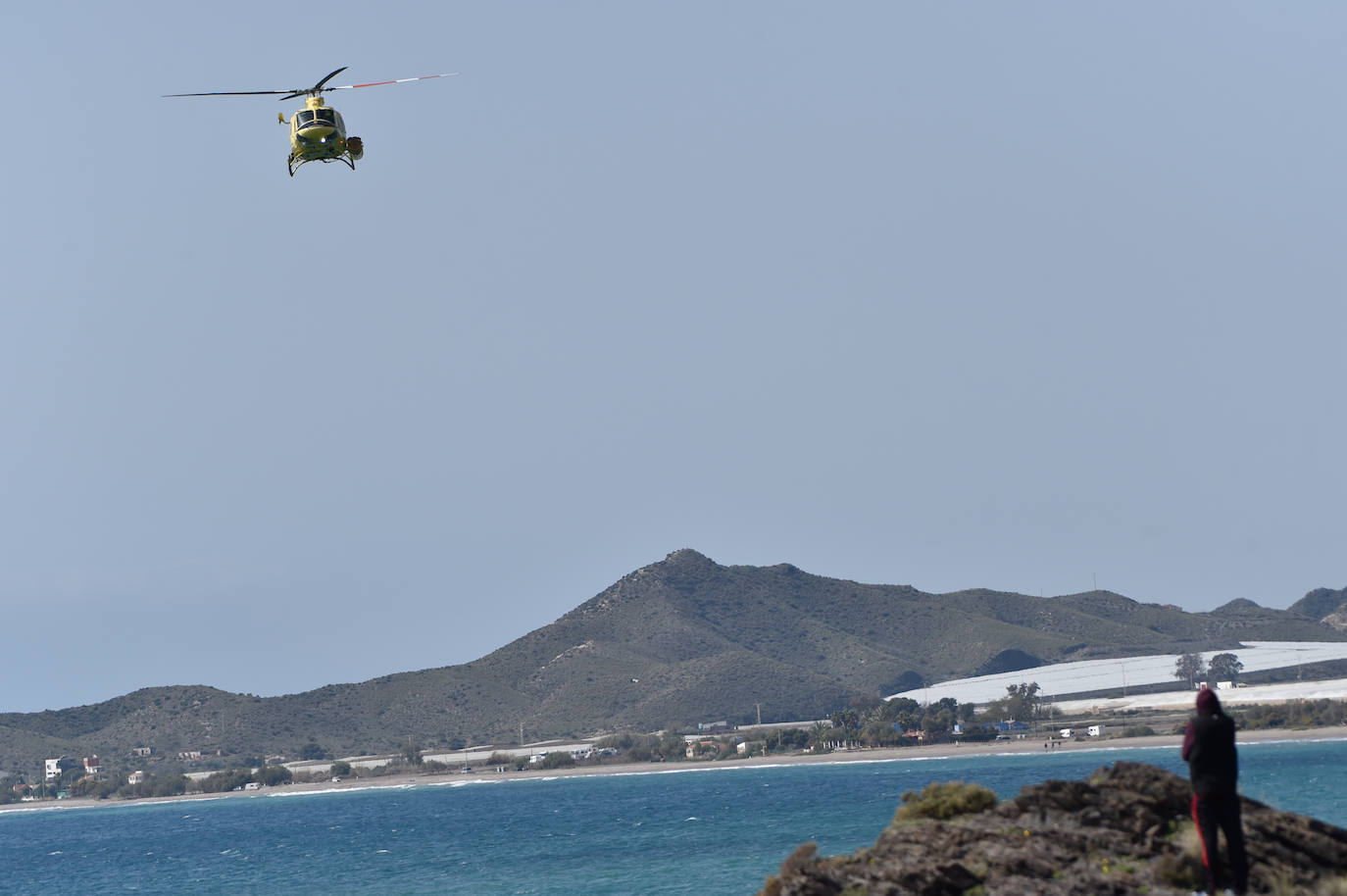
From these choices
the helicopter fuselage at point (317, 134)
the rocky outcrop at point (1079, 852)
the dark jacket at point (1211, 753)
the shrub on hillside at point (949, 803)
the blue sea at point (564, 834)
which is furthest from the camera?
the blue sea at point (564, 834)

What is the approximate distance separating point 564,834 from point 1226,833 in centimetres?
9833

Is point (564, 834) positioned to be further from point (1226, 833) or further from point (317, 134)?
point (1226, 833)

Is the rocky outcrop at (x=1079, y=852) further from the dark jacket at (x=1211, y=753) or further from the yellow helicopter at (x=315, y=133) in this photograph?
the yellow helicopter at (x=315, y=133)

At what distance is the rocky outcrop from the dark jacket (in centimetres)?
156

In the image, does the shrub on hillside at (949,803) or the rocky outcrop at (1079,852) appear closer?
the rocky outcrop at (1079,852)

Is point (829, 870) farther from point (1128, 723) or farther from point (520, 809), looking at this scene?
point (1128, 723)

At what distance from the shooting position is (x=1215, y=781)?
714 inches

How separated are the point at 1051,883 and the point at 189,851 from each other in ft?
419

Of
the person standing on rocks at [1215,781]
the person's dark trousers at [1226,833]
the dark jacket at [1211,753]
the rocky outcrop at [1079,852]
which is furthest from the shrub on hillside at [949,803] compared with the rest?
the dark jacket at [1211,753]

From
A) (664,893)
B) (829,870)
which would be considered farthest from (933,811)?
(664,893)

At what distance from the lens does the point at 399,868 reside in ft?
313

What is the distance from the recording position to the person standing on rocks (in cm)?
1812

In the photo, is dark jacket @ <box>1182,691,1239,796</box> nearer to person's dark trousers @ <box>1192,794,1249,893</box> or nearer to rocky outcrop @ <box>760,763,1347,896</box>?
person's dark trousers @ <box>1192,794,1249,893</box>

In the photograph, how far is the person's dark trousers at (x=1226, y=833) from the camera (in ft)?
59.7
